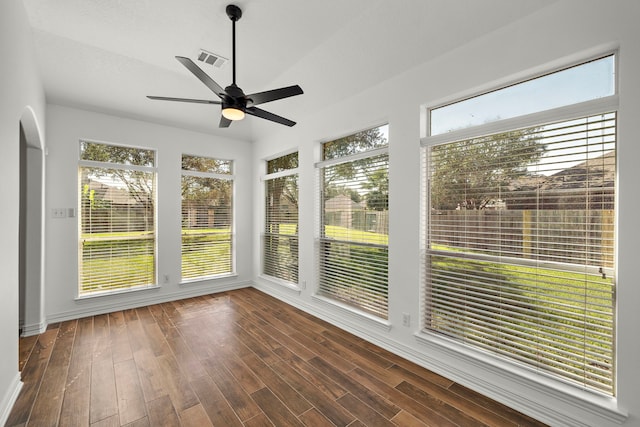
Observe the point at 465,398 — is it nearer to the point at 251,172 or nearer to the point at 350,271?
the point at 350,271

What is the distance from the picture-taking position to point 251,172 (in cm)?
532

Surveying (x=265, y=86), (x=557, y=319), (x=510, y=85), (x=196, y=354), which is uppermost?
(x=265, y=86)

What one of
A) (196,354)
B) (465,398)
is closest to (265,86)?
(196,354)

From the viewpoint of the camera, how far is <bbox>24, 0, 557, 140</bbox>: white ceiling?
2232 millimetres

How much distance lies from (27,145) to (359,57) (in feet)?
12.4

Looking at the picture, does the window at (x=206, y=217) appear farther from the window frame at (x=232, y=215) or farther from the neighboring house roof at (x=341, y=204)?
the neighboring house roof at (x=341, y=204)

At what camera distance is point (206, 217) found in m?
4.86

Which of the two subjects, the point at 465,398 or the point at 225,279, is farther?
the point at 225,279

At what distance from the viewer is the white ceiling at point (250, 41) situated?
223 centimetres

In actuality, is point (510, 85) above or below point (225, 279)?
above

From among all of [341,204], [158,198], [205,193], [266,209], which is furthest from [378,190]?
[158,198]

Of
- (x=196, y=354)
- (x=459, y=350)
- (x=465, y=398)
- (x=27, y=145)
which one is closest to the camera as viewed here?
(x=465, y=398)

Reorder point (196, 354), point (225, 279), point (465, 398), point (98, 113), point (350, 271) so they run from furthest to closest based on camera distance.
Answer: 1. point (225, 279)
2. point (98, 113)
3. point (350, 271)
4. point (196, 354)
5. point (465, 398)
